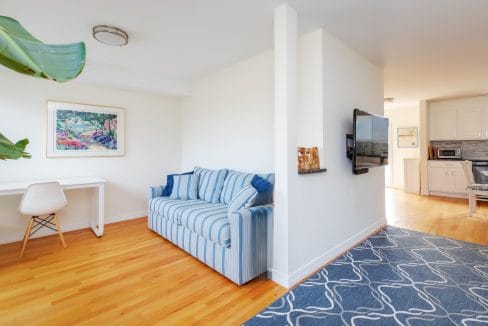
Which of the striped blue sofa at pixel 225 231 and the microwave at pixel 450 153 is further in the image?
the microwave at pixel 450 153

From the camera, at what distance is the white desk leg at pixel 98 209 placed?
11.0 ft

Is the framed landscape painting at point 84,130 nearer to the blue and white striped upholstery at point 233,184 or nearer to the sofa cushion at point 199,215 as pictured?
the sofa cushion at point 199,215

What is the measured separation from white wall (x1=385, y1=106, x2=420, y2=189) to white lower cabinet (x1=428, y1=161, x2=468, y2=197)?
732 mm

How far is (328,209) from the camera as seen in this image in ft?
8.52

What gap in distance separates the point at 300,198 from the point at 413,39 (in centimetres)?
220

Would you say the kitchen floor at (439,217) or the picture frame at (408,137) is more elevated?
the picture frame at (408,137)

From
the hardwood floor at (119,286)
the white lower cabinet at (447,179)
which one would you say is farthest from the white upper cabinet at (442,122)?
the hardwood floor at (119,286)

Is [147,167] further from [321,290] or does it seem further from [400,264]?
[400,264]

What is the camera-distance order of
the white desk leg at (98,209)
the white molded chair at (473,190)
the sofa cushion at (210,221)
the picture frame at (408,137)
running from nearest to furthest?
the sofa cushion at (210,221), the white desk leg at (98,209), the white molded chair at (473,190), the picture frame at (408,137)

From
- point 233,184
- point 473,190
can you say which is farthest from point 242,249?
point 473,190

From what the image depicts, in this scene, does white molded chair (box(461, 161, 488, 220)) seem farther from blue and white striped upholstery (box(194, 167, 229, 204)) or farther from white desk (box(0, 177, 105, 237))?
white desk (box(0, 177, 105, 237))

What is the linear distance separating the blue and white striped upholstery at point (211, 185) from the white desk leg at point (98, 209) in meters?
1.29

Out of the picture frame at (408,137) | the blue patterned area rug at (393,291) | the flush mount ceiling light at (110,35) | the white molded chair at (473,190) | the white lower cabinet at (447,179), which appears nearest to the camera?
the blue patterned area rug at (393,291)

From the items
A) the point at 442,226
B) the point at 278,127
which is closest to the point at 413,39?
the point at 278,127
